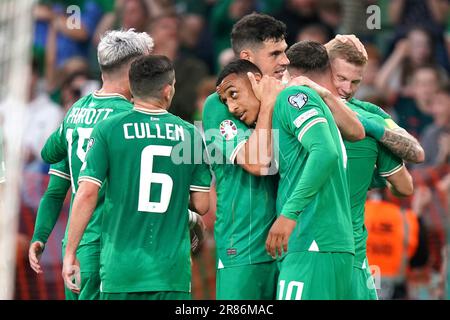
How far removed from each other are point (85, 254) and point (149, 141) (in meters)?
0.90

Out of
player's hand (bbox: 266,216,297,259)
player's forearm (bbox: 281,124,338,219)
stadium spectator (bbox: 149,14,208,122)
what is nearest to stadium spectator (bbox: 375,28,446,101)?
stadium spectator (bbox: 149,14,208,122)

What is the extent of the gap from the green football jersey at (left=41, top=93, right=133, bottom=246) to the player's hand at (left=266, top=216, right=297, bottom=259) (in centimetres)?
133

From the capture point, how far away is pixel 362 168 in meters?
6.68

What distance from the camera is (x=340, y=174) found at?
19.7ft

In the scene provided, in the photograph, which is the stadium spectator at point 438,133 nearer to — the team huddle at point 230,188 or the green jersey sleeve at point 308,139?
the team huddle at point 230,188

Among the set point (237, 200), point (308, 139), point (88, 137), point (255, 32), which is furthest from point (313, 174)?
point (88, 137)

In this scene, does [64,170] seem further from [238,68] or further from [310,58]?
A: [310,58]

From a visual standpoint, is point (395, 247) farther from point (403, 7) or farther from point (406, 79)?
point (403, 7)

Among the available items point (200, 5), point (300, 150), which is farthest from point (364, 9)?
point (300, 150)

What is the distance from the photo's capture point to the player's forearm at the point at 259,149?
6.16 meters

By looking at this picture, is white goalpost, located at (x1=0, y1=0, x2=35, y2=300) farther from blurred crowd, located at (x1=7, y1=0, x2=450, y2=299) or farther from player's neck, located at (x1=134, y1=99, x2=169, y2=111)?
player's neck, located at (x1=134, y1=99, x2=169, y2=111)

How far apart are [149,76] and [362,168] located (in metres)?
1.45

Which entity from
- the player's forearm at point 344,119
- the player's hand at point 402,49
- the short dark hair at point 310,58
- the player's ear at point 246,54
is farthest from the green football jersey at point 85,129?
the player's hand at point 402,49
